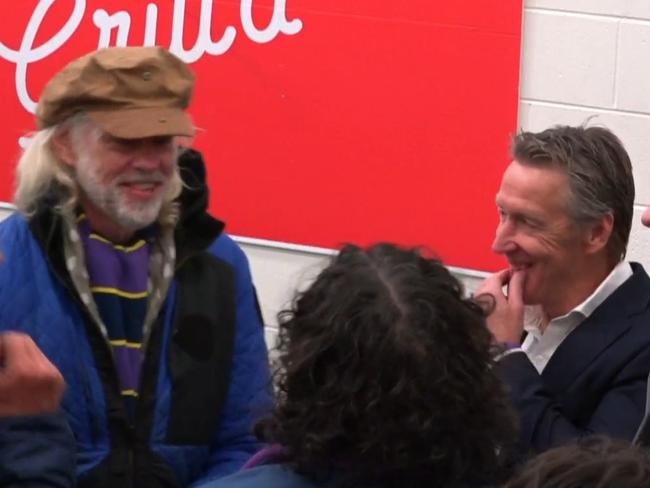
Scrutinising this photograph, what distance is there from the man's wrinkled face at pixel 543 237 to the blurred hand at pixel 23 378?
0.97 meters

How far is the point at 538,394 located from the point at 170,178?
2.30 feet

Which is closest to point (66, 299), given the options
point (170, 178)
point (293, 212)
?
point (170, 178)

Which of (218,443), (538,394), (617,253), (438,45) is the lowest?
(218,443)

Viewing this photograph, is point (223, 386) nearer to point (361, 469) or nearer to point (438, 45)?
point (361, 469)

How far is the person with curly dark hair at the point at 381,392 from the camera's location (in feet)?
5.10

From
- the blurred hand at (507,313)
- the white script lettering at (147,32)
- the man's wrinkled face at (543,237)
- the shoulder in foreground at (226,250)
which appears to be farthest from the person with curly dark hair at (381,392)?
the white script lettering at (147,32)

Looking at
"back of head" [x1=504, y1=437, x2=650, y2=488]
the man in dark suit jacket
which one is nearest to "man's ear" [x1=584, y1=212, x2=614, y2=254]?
the man in dark suit jacket

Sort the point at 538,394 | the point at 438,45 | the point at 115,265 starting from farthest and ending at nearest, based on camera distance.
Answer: the point at 438,45, the point at 115,265, the point at 538,394

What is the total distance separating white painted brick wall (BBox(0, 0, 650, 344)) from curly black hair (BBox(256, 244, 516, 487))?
177 centimetres

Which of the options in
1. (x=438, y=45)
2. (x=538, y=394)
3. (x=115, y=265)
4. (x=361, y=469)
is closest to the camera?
(x=361, y=469)

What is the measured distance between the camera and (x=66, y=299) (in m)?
2.29

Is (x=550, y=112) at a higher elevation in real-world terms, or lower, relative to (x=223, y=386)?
higher

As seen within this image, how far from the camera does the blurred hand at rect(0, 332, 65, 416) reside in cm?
157

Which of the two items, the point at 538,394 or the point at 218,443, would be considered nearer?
the point at 538,394
